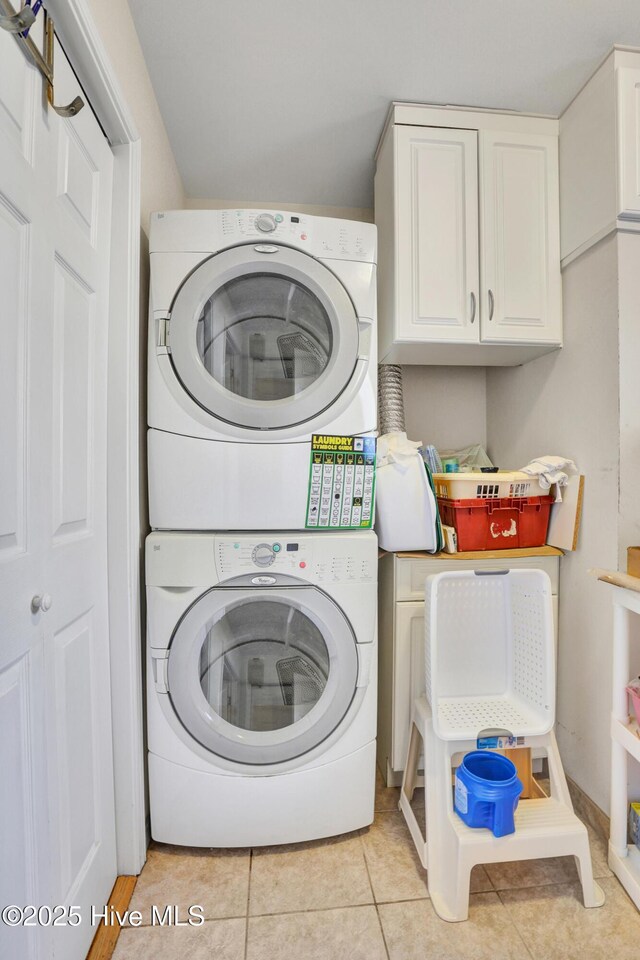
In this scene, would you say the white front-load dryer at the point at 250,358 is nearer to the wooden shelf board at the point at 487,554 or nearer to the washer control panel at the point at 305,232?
the washer control panel at the point at 305,232

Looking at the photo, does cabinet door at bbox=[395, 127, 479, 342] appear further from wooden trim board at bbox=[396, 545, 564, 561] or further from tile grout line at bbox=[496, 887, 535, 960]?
tile grout line at bbox=[496, 887, 535, 960]

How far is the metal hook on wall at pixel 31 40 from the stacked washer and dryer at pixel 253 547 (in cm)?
49

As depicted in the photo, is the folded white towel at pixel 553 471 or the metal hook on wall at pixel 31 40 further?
the folded white towel at pixel 553 471

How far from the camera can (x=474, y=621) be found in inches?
66.3

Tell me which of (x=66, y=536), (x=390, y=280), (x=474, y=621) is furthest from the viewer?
(x=390, y=280)

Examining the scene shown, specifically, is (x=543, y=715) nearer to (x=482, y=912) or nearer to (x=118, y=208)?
(x=482, y=912)

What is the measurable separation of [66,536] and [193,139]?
5.43 feet

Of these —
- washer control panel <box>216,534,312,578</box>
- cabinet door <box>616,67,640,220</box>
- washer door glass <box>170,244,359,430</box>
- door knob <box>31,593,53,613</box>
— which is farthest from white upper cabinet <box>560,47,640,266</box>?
door knob <box>31,593,53,613</box>

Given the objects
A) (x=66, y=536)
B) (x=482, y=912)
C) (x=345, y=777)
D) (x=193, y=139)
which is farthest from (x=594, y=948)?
(x=193, y=139)

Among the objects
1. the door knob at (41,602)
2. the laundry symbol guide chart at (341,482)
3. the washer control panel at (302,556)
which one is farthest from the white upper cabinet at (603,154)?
the door knob at (41,602)

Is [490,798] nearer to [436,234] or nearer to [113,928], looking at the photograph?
[113,928]

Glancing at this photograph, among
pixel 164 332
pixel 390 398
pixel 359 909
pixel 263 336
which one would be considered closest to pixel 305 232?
pixel 263 336

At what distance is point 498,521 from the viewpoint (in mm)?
1795

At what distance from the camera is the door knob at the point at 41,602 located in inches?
36.8
